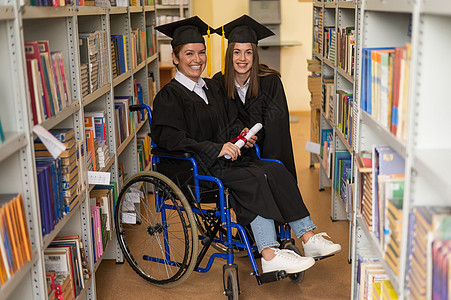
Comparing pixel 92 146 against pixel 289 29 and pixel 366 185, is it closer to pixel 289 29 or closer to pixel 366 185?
pixel 366 185

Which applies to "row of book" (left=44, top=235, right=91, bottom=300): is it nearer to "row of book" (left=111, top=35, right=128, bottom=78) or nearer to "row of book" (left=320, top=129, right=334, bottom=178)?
"row of book" (left=111, top=35, right=128, bottom=78)

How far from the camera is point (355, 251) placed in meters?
2.27

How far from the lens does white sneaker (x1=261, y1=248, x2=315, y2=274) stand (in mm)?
2715

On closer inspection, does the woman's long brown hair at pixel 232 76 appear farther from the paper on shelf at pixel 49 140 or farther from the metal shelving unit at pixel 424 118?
the metal shelving unit at pixel 424 118

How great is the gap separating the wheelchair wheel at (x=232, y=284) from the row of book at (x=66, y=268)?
674 mm

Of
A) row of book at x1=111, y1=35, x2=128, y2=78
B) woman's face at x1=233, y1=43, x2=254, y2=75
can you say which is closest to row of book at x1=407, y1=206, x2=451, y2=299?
woman's face at x1=233, y1=43, x2=254, y2=75

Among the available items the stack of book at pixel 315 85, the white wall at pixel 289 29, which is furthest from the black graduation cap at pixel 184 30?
the white wall at pixel 289 29

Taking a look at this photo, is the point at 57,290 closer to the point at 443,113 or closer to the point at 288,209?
the point at 288,209

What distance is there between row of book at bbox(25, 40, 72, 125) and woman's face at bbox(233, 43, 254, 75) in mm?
1235

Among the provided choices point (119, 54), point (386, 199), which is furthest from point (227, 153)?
point (119, 54)

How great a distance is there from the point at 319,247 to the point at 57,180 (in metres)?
1.39

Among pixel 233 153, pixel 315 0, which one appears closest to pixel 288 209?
pixel 233 153

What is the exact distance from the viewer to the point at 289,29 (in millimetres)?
7836

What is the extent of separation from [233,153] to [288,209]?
16.1 inches
